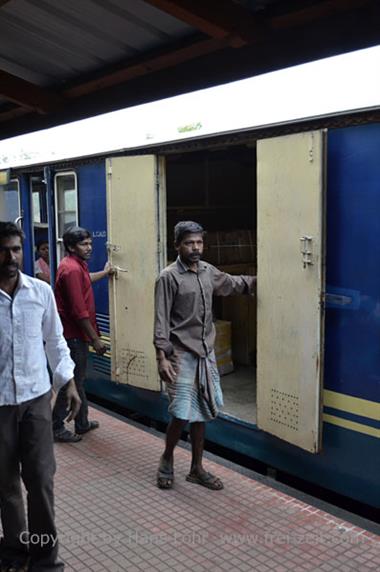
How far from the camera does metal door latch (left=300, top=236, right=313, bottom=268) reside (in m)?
3.64

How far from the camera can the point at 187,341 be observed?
385cm

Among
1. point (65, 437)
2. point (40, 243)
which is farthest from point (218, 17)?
point (65, 437)

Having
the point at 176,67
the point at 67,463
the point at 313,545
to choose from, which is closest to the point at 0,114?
the point at 176,67

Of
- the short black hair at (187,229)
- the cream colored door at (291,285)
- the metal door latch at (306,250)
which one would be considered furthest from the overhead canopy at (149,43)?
the metal door latch at (306,250)

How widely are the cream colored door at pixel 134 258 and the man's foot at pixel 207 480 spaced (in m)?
1.10

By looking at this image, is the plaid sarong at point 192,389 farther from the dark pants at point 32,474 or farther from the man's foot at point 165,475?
the dark pants at point 32,474

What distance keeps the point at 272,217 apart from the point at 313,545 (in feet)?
6.42

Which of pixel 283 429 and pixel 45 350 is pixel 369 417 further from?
pixel 45 350

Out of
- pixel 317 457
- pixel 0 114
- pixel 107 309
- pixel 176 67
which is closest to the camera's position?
pixel 317 457

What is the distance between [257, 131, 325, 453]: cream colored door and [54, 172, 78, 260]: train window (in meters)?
2.64

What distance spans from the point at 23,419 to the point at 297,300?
180cm

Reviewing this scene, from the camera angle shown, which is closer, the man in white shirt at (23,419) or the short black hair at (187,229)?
the man in white shirt at (23,419)

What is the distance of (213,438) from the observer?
15.4 feet

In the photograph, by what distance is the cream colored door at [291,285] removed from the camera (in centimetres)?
361
